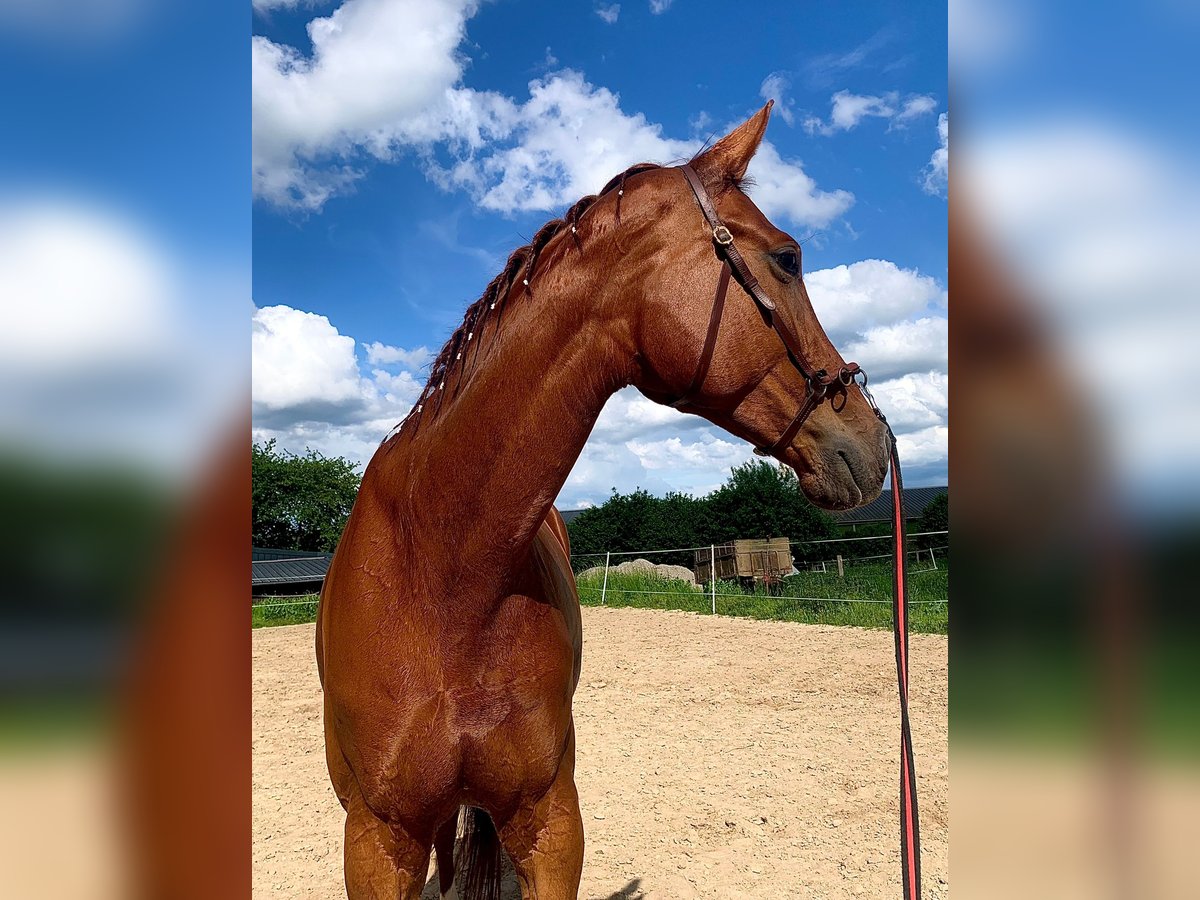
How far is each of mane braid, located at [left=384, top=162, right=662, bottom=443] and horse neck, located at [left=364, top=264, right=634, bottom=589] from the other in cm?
5

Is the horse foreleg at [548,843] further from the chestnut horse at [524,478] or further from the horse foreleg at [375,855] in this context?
the horse foreleg at [375,855]

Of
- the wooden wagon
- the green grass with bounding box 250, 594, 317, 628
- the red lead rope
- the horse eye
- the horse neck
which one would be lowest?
the green grass with bounding box 250, 594, 317, 628

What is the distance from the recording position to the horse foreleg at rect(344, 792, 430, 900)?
6.41ft

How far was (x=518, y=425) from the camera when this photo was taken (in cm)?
174

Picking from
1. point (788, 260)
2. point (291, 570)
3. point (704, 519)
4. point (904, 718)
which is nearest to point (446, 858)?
point (904, 718)

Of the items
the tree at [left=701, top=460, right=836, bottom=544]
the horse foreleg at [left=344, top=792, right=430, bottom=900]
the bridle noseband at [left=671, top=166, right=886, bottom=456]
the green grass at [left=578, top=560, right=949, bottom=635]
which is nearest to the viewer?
the bridle noseband at [left=671, top=166, right=886, bottom=456]

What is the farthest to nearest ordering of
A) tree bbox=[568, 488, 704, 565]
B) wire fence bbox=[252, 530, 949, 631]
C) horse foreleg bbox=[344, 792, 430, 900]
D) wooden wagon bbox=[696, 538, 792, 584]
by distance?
tree bbox=[568, 488, 704, 565] < wooden wagon bbox=[696, 538, 792, 584] < wire fence bbox=[252, 530, 949, 631] < horse foreleg bbox=[344, 792, 430, 900]

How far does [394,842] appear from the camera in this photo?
1.97 m

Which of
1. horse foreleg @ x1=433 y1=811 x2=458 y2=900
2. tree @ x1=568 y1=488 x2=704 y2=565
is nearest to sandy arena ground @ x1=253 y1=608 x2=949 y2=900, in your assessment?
horse foreleg @ x1=433 y1=811 x2=458 y2=900

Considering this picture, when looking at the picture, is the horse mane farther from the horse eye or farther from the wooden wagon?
the wooden wagon

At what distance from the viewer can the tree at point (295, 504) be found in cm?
3791

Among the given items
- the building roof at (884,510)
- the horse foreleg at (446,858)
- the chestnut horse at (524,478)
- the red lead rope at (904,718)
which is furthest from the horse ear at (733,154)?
the building roof at (884,510)
